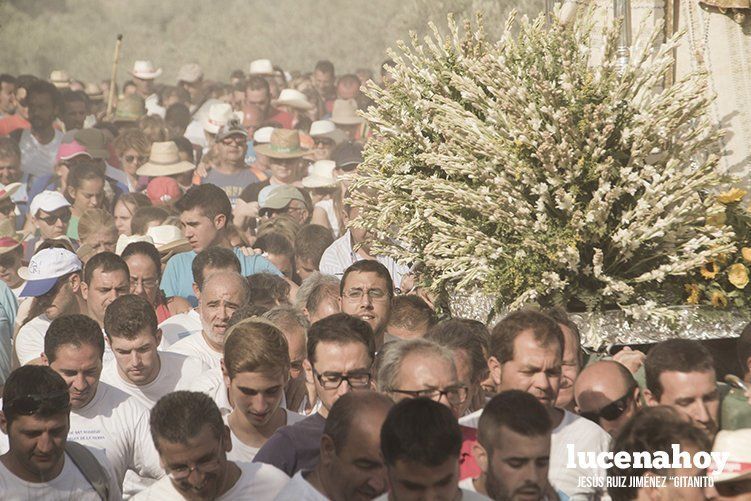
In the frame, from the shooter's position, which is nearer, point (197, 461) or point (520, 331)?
point (197, 461)

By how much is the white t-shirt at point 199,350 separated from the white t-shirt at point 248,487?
7.98ft

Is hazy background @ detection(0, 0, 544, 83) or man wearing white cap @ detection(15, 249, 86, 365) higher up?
hazy background @ detection(0, 0, 544, 83)

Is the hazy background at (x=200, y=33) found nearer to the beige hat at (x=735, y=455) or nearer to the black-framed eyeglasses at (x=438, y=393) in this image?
the black-framed eyeglasses at (x=438, y=393)

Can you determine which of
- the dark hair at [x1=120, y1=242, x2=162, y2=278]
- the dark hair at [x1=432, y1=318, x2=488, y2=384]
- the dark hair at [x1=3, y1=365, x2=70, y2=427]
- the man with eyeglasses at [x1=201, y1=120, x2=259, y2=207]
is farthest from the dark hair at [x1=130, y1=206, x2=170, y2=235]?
the dark hair at [x1=3, y1=365, x2=70, y2=427]

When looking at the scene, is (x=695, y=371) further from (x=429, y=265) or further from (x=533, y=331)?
(x=429, y=265)

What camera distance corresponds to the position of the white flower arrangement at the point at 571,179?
573 cm

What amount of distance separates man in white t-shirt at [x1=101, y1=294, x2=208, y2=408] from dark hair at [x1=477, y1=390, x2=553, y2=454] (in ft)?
8.33

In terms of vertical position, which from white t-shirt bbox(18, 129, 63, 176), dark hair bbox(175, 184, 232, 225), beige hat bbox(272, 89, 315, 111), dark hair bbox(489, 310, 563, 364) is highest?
beige hat bbox(272, 89, 315, 111)

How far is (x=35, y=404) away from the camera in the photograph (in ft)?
16.0

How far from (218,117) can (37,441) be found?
11.5 metres

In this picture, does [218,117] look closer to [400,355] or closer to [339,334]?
[339,334]

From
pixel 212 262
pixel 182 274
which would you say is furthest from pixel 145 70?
pixel 212 262

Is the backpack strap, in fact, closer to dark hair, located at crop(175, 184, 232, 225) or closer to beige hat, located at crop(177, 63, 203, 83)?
dark hair, located at crop(175, 184, 232, 225)

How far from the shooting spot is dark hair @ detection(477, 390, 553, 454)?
4.25 m
